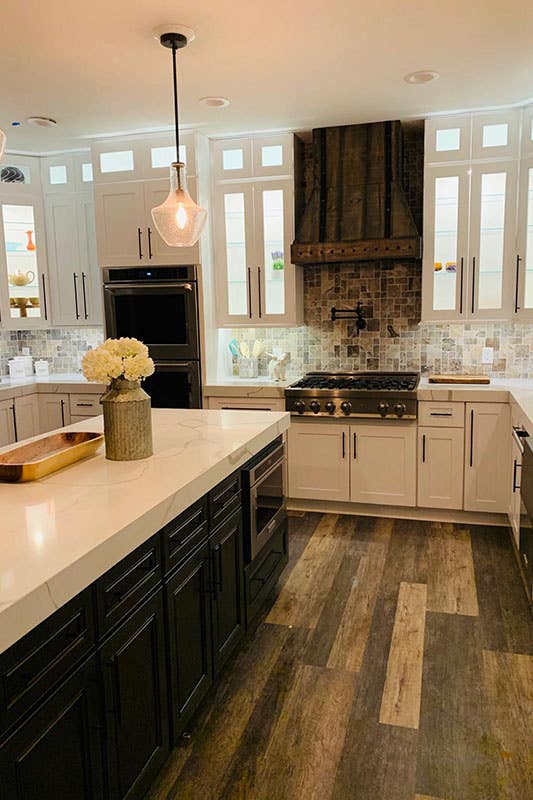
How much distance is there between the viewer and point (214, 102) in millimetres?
3842

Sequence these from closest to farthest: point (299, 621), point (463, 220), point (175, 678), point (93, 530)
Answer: point (93, 530), point (175, 678), point (299, 621), point (463, 220)

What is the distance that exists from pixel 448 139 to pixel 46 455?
11.2 ft

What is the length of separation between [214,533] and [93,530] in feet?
2.58

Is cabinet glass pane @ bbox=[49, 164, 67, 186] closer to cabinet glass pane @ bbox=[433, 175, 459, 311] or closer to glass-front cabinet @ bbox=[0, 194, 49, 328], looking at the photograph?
glass-front cabinet @ bbox=[0, 194, 49, 328]

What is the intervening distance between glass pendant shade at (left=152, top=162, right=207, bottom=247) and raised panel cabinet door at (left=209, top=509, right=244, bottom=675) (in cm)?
125

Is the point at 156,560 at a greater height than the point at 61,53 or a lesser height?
lesser

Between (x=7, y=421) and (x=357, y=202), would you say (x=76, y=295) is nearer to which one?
(x=7, y=421)

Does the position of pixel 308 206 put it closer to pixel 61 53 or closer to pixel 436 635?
pixel 61 53

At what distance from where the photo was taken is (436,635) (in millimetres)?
2936

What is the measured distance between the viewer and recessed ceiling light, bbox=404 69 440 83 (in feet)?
11.2

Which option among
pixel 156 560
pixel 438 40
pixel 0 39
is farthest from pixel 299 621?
pixel 0 39

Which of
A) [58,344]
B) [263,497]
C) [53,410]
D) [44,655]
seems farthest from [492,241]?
[44,655]

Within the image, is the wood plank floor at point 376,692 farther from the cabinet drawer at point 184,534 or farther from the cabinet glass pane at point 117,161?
the cabinet glass pane at point 117,161

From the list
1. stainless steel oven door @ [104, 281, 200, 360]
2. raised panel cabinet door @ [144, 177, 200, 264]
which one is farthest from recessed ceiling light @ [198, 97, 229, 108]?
stainless steel oven door @ [104, 281, 200, 360]
